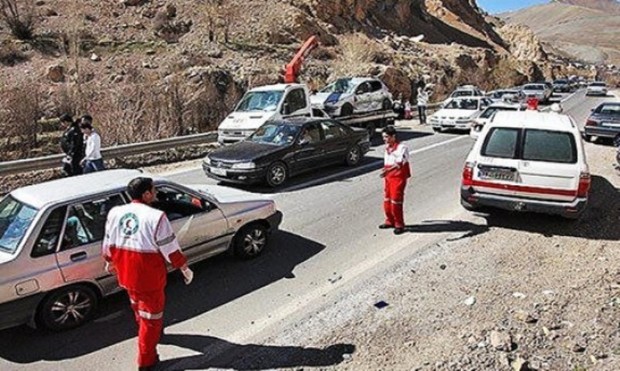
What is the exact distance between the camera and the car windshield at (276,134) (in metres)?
11.3

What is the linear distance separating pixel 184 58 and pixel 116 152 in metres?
17.0

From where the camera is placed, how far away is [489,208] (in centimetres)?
869

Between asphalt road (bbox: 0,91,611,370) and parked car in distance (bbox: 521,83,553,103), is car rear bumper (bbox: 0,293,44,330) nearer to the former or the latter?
asphalt road (bbox: 0,91,611,370)

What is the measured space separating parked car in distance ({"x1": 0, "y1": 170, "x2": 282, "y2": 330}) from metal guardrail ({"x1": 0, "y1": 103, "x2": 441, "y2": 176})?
615 centimetres

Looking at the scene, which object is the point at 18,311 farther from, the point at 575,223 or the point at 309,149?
the point at 575,223

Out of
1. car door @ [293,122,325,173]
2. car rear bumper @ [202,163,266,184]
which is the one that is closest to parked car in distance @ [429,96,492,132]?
car door @ [293,122,325,173]

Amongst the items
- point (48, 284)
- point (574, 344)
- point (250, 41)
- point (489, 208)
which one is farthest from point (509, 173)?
point (250, 41)

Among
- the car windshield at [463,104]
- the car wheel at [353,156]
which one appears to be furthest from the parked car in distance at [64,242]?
the car windshield at [463,104]

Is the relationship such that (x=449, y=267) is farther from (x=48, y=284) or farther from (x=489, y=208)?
(x=48, y=284)

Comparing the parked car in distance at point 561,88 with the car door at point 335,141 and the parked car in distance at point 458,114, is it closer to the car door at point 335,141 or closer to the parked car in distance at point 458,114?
the parked car in distance at point 458,114

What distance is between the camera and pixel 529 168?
25.0 feet

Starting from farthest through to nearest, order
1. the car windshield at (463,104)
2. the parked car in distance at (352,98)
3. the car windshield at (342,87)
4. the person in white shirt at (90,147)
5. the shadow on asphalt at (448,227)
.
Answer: the car windshield at (463,104) → the car windshield at (342,87) → the parked car in distance at (352,98) → the person in white shirt at (90,147) → the shadow on asphalt at (448,227)

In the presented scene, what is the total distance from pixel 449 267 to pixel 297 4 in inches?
1427

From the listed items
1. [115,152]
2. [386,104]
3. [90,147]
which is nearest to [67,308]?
[90,147]
